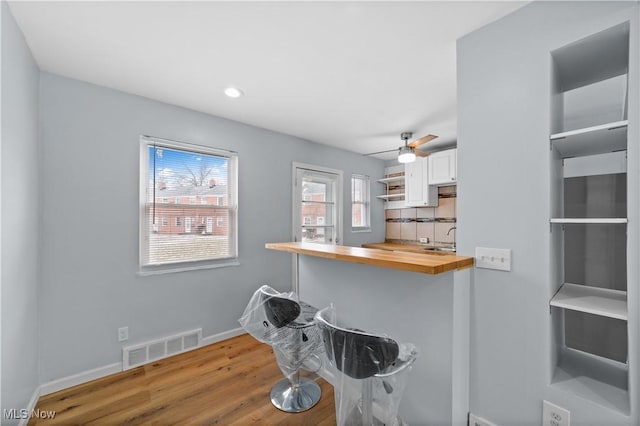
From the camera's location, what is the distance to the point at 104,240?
250 cm

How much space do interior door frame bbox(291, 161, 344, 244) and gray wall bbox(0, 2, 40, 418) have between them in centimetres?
251

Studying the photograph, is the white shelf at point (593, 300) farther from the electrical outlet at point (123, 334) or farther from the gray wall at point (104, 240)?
the electrical outlet at point (123, 334)

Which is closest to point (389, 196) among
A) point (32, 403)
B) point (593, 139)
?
point (593, 139)

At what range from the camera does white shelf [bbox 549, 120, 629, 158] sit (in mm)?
1254

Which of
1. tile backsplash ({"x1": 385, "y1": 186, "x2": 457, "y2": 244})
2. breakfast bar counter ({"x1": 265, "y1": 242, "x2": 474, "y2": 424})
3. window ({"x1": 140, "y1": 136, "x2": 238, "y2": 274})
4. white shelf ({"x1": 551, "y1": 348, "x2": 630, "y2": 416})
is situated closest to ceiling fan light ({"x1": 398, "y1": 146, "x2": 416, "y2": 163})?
tile backsplash ({"x1": 385, "y1": 186, "x2": 457, "y2": 244})

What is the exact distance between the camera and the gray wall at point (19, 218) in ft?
4.99

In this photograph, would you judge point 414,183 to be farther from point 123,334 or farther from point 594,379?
point 123,334

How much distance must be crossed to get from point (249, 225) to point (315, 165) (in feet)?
4.70

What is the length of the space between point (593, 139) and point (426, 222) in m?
3.46

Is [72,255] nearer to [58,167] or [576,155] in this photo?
[58,167]

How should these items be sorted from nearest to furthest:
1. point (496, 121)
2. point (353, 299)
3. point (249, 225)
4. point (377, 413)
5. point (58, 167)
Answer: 1. point (496, 121)
2. point (377, 413)
3. point (353, 299)
4. point (58, 167)
5. point (249, 225)

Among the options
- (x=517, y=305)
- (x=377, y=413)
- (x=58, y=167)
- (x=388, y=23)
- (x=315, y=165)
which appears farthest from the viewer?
(x=315, y=165)

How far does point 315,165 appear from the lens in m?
4.27

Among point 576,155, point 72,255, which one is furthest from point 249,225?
point 576,155
